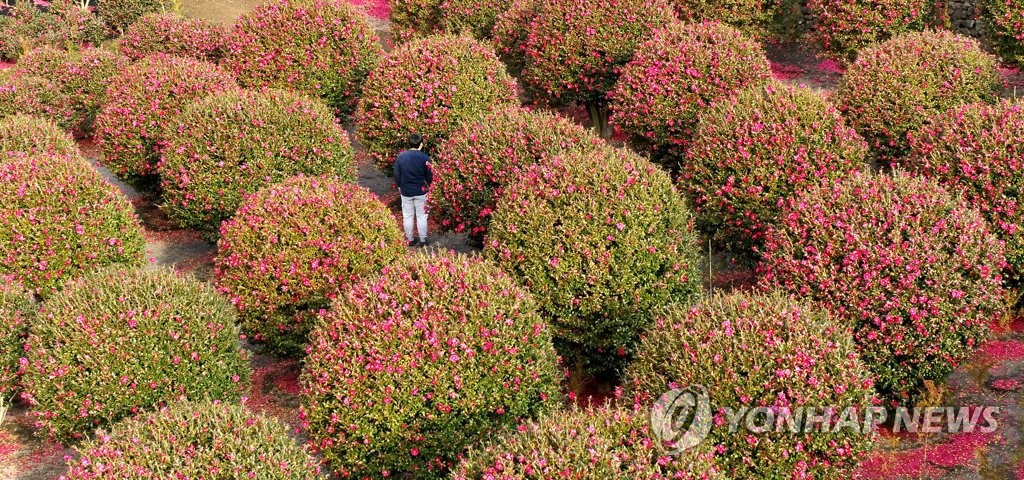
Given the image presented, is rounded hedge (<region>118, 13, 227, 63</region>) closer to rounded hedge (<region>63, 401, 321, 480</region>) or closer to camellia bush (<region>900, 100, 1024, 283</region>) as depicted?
rounded hedge (<region>63, 401, 321, 480</region>)

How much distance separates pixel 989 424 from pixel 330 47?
1621 centimetres

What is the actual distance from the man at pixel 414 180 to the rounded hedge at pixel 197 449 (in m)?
8.45

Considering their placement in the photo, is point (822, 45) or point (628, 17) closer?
point (628, 17)

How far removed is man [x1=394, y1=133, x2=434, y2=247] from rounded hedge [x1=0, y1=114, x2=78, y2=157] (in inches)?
241

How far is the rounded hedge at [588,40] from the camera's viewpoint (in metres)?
22.8

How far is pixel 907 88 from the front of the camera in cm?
1892

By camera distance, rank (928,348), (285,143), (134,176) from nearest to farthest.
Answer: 1. (928,348)
2. (285,143)
3. (134,176)

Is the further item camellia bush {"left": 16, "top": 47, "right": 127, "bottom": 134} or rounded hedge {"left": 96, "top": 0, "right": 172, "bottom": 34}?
rounded hedge {"left": 96, "top": 0, "right": 172, "bottom": 34}

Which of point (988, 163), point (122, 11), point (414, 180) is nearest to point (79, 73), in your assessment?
point (122, 11)

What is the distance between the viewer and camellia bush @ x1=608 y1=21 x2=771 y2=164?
19531mm

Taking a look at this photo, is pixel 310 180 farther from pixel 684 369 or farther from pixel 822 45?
pixel 822 45

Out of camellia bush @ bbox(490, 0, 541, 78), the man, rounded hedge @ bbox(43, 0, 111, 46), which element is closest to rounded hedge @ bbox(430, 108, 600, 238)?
the man

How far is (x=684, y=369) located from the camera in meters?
11.2

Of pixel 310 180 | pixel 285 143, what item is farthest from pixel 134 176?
pixel 310 180
